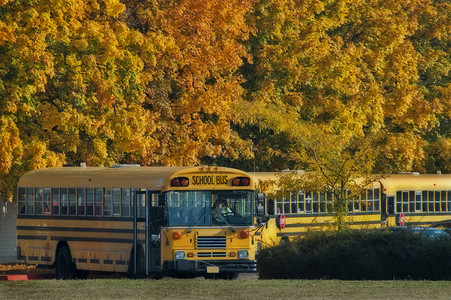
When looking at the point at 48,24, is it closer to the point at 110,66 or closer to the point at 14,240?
the point at 110,66

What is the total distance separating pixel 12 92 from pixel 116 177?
483cm

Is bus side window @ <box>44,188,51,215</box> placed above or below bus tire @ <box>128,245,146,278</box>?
above

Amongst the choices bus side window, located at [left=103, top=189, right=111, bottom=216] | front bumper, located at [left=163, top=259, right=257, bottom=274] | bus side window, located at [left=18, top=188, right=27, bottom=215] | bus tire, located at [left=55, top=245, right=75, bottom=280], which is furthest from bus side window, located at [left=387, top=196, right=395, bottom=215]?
front bumper, located at [left=163, top=259, right=257, bottom=274]

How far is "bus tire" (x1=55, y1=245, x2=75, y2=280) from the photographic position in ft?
94.1

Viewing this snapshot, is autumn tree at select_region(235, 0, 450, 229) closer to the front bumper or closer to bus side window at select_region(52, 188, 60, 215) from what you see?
bus side window at select_region(52, 188, 60, 215)

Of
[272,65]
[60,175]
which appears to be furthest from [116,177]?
[272,65]

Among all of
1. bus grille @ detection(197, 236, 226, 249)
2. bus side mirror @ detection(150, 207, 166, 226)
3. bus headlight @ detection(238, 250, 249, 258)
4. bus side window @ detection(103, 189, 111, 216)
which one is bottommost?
bus headlight @ detection(238, 250, 249, 258)

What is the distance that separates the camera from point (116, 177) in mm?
27812

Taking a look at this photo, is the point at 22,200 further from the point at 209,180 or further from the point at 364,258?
the point at 364,258

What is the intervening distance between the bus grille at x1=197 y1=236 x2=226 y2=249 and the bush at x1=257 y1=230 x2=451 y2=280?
6.92ft

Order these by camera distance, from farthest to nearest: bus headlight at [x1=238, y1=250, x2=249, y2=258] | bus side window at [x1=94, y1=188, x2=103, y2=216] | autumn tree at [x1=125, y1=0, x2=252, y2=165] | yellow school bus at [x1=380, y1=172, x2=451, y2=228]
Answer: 1. yellow school bus at [x1=380, y1=172, x2=451, y2=228]
2. autumn tree at [x1=125, y1=0, x2=252, y2=165]
3. bus side window at [x1=94, y1=188, x2=103, y2=216]
4. bus headlight at [x1=238, y1=250, x2=249, y2=258]

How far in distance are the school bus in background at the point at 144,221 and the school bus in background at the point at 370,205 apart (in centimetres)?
485

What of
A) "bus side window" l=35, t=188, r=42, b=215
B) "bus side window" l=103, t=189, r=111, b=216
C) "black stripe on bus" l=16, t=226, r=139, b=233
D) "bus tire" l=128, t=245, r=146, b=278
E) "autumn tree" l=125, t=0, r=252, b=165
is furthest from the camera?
"autumn tree" l=125, t=0, r=252, b=165

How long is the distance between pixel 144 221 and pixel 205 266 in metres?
1.82
